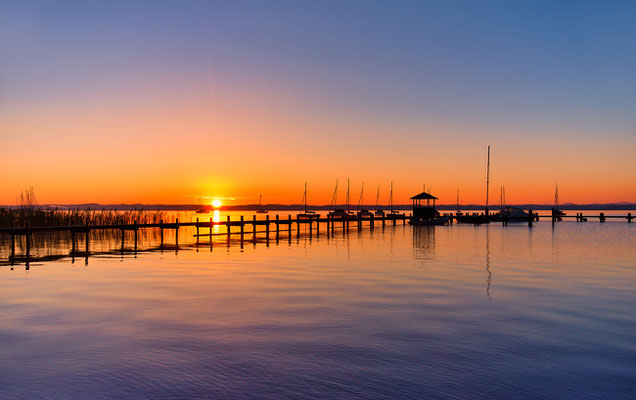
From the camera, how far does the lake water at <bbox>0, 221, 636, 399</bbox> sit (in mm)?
8766

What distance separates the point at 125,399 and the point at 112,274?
1667cm

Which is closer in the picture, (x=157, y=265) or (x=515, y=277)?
(x=515, y=277)

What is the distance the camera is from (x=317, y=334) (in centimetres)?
1218

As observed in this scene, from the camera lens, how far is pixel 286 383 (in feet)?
29.0

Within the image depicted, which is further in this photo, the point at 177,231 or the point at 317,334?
the point at 177,231

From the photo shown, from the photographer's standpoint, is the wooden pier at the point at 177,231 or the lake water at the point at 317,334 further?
the wooden pier at the point at 177,231

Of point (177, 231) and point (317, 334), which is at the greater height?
point (177, 231)

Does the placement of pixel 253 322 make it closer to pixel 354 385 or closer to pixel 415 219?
pixel 354 385

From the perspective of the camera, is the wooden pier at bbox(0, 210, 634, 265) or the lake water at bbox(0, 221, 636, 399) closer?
the lake water at bbox(0, 221, 636, 399)

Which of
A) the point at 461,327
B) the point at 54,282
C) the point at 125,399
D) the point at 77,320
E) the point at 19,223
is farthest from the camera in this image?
the point at 19,223

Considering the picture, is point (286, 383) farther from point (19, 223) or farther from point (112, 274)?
point (19, 223)

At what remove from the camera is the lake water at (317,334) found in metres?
8.77

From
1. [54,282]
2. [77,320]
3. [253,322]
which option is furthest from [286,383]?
[54,282]

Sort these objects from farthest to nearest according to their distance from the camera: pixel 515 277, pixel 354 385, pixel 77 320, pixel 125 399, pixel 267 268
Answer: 1. pixel 267 268
2. pixel 515 277
3. pixel 77 320
4. pixel 354 385
5. pixel 125 399
